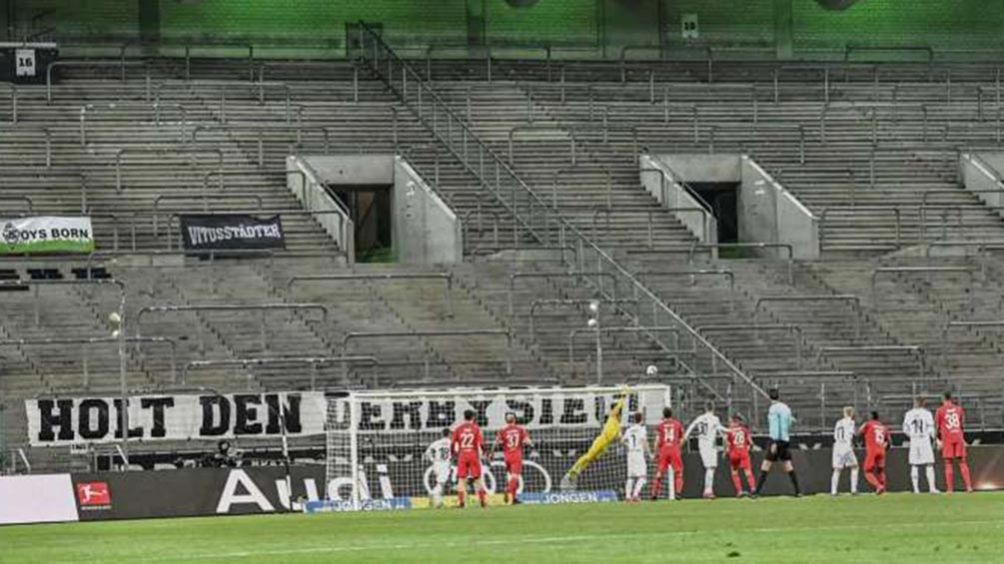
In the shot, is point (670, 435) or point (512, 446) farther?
point (670, 435)

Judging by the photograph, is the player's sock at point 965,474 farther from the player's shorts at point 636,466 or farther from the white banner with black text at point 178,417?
the white banner with black text at point 178,417

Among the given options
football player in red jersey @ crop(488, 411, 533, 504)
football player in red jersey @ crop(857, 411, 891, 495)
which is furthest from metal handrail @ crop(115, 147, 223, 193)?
football player in red jersey @ crop(857, 411, 891, 495)

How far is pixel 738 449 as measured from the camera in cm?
4734

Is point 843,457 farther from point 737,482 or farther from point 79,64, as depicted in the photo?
point 79,64

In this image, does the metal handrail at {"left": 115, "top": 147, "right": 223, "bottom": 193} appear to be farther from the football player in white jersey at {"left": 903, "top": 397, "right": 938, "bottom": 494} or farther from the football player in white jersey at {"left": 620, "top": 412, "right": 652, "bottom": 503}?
the football player in white jersey at {"left": 903, "top": 397, "right": 938, "bottom": 494}

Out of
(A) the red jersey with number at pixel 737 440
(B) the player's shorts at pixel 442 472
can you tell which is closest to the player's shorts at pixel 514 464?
(B) the player's shorts at pixel 442 472

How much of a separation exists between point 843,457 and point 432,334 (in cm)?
1138

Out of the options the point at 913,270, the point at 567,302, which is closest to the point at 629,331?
the point at 567,302

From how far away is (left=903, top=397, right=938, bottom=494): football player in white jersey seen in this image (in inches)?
1889

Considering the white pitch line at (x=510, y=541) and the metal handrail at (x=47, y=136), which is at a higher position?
the metal handrail at (x=47, y=136)

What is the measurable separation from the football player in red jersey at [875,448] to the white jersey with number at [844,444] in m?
0.22

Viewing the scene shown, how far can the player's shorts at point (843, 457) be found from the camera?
47688 mm

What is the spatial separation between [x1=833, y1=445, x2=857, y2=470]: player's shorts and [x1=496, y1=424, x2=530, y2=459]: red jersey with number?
19.7ft

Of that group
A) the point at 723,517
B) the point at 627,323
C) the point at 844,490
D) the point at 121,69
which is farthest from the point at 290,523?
the point at 121,69
